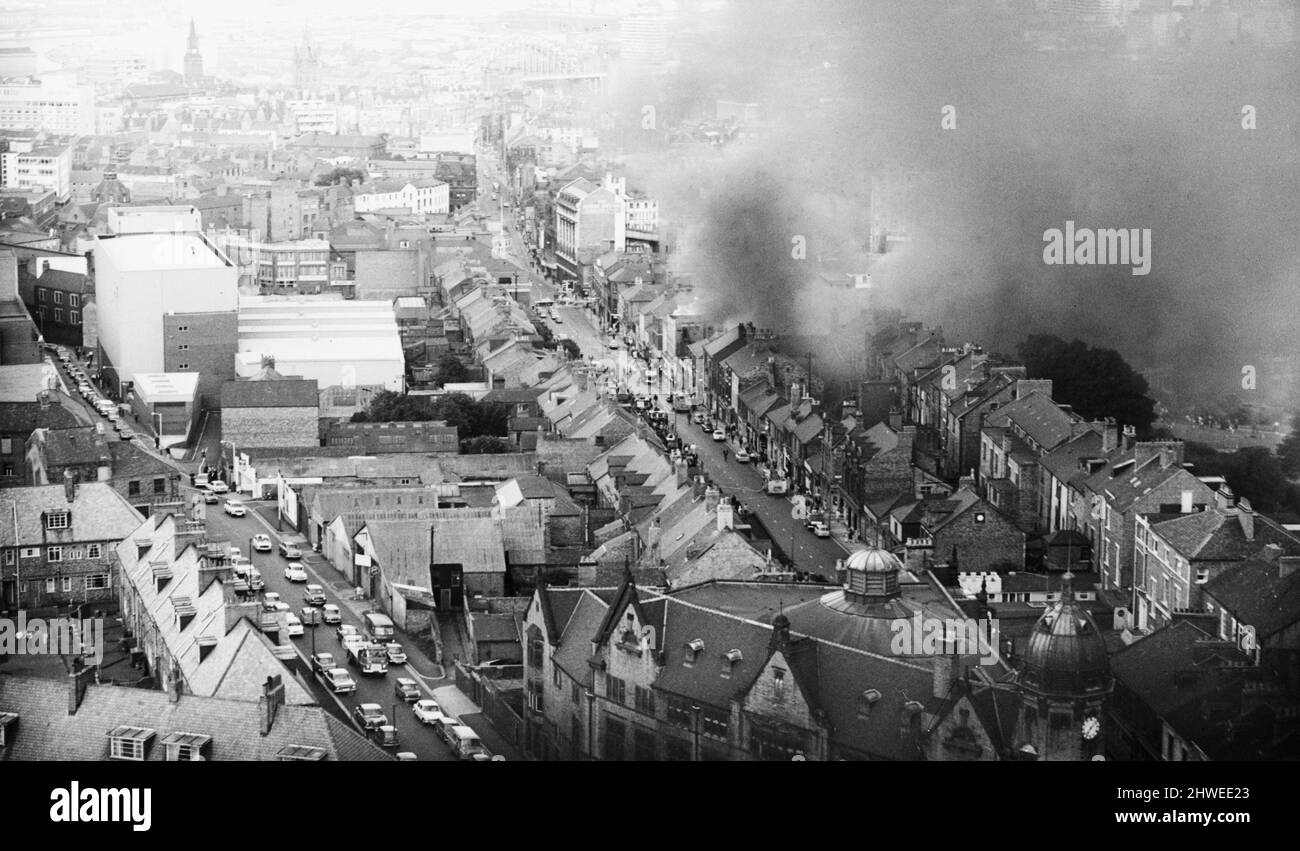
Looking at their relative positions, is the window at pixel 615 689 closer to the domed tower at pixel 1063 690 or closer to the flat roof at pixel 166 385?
the domed tower at pixel 1063 690

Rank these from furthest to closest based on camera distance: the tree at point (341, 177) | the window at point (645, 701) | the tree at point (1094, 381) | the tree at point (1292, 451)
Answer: the tree at point (341, 177) < the tree at point (1094, 381) < the tree at point (1292, 451) < the window at point (645, 701)

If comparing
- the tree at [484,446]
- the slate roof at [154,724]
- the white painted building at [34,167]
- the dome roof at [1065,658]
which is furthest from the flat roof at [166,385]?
the white painted building at [34,167]

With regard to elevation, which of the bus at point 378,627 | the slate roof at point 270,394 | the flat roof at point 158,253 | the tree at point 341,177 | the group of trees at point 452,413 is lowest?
the bus at point 378,627

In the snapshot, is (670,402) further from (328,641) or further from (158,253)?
(328,641)

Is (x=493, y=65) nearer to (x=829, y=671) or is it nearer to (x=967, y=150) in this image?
(x=967, y=150)

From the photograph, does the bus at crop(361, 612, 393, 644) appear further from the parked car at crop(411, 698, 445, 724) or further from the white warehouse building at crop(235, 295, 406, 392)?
the white warehouse building at crop(235, 295, 406, 392)

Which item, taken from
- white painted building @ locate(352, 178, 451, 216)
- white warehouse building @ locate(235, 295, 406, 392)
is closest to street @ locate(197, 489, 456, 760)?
white warehouse building @ locate(235, 295, 406, 392)

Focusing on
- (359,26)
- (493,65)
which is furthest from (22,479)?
(493,65)
